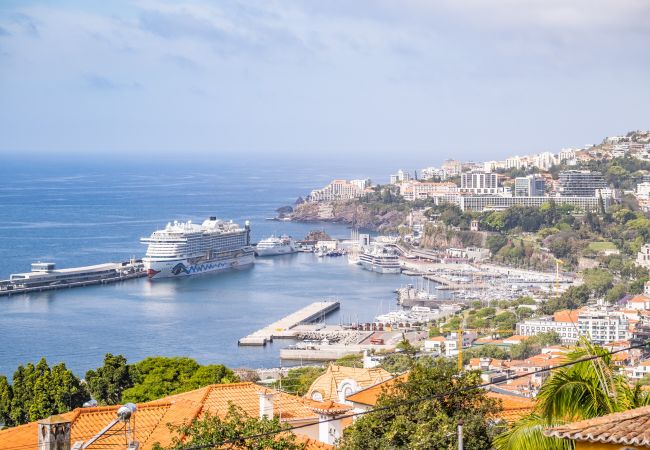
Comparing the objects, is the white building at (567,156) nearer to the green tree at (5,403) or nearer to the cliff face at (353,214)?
the cliff face at (353,214)

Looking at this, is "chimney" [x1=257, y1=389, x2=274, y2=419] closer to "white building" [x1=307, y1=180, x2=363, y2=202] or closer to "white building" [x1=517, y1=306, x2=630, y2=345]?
"white building" [x1=517, y1=306, x2=630, y2=345]

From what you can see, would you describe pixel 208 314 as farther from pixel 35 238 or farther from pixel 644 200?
pixel 644 200

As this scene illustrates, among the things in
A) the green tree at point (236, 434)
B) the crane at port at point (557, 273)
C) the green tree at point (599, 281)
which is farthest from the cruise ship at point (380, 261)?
the green tree at point (236, 434)

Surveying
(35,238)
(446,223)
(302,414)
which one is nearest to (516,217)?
(446,223)

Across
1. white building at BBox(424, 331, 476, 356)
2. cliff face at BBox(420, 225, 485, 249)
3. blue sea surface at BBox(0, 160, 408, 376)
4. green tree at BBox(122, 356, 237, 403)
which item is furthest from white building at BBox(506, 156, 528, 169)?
green tree at BBox(122, 356, 237, 403)

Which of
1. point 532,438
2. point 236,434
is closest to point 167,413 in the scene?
point 236,434

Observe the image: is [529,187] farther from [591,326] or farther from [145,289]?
[591,326]

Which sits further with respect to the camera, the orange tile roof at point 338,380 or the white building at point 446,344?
the white building at point 446,344
